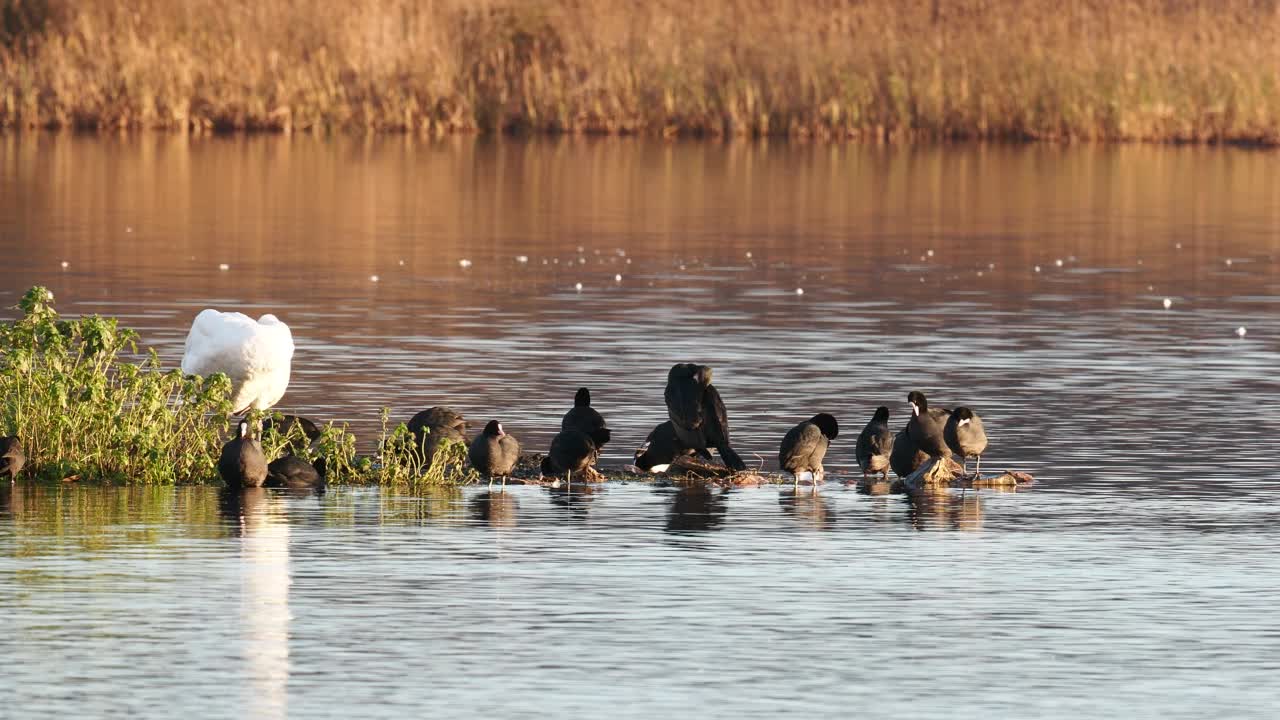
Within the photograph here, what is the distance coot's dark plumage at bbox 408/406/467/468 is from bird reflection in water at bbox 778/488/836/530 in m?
1.60

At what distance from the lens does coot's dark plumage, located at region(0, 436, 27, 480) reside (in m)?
13.6

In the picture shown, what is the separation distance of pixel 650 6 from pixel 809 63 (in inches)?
186

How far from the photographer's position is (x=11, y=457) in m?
13.6

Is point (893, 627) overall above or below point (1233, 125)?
below

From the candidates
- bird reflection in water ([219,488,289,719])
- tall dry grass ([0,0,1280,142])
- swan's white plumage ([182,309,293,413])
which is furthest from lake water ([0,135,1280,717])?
tall dry grass ([0,0,1280,142])

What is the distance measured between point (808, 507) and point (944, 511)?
63 cm

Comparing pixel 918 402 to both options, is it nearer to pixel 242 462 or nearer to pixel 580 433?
pixel 580 433

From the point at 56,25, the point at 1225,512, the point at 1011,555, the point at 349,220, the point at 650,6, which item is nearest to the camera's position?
the point at 1011,555

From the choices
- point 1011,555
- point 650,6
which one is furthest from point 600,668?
point 650,6

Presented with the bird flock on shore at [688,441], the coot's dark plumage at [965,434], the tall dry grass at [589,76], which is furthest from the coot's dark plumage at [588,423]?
the tall dry grass at [589,76]

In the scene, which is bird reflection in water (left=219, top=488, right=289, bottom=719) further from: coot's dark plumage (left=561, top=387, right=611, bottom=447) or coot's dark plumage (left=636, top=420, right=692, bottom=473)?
coot's dark plumage (left=636, top=420, right=692, bottom=473)

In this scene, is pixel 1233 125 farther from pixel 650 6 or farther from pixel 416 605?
pixel 416 605

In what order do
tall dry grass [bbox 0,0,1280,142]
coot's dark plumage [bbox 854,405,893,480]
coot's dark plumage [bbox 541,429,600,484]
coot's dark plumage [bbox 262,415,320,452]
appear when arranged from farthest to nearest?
tall dry grass [bbox 0,0,1280,142] → coot's dark plumage [bbox 854,405,893,480] → coot's dark plumage [bbox 262,415,320,452] → coot's dark plumage [bbox 541,429,600,484]

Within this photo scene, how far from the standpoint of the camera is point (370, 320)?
2267 cm
